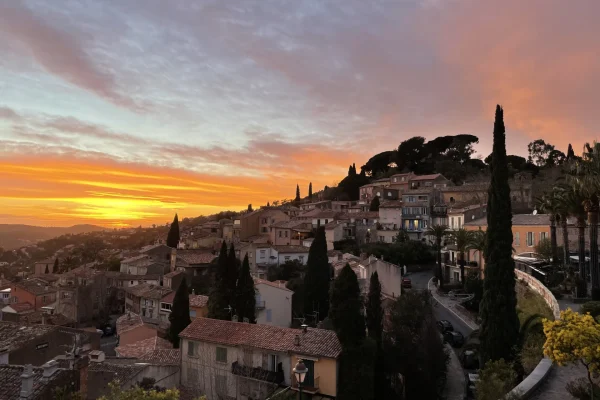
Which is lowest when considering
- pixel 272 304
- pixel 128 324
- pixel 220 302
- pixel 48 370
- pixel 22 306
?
pixel 22 306

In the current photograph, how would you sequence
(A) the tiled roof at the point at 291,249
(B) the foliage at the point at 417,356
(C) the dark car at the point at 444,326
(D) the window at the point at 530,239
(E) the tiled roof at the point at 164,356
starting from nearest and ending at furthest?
(E) the tiled roof at the point at 164,356 < (B) the foliage at the point at 417,356 < (C) the dark car at the point at 444,326 < (D) the window at the point at 530,239 < (A) the tiled roof at the point at 291,249

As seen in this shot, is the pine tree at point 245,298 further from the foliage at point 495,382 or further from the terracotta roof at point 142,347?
the foliage at point 495,382

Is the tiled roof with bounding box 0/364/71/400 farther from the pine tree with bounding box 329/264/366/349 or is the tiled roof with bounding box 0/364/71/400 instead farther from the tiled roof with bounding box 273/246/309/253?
the tiled roof with bounding box 273/246/309/253

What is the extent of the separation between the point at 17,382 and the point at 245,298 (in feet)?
69.6

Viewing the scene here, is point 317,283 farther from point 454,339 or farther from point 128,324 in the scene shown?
point 128,324

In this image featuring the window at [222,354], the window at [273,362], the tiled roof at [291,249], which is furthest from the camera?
the tiled roof at [291,249]

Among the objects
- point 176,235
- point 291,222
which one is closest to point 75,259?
point 176,235

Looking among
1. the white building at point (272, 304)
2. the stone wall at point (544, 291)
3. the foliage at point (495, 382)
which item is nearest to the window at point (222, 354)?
the white building at point (272, 304)

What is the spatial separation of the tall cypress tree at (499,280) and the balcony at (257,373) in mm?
10623

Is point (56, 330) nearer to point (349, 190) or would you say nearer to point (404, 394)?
point (404, 394)

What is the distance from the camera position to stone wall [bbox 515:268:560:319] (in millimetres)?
18562

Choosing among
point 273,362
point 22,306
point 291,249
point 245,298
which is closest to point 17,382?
point 273,362

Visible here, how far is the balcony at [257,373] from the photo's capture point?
74.5ft

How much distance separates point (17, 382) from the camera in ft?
45.4
